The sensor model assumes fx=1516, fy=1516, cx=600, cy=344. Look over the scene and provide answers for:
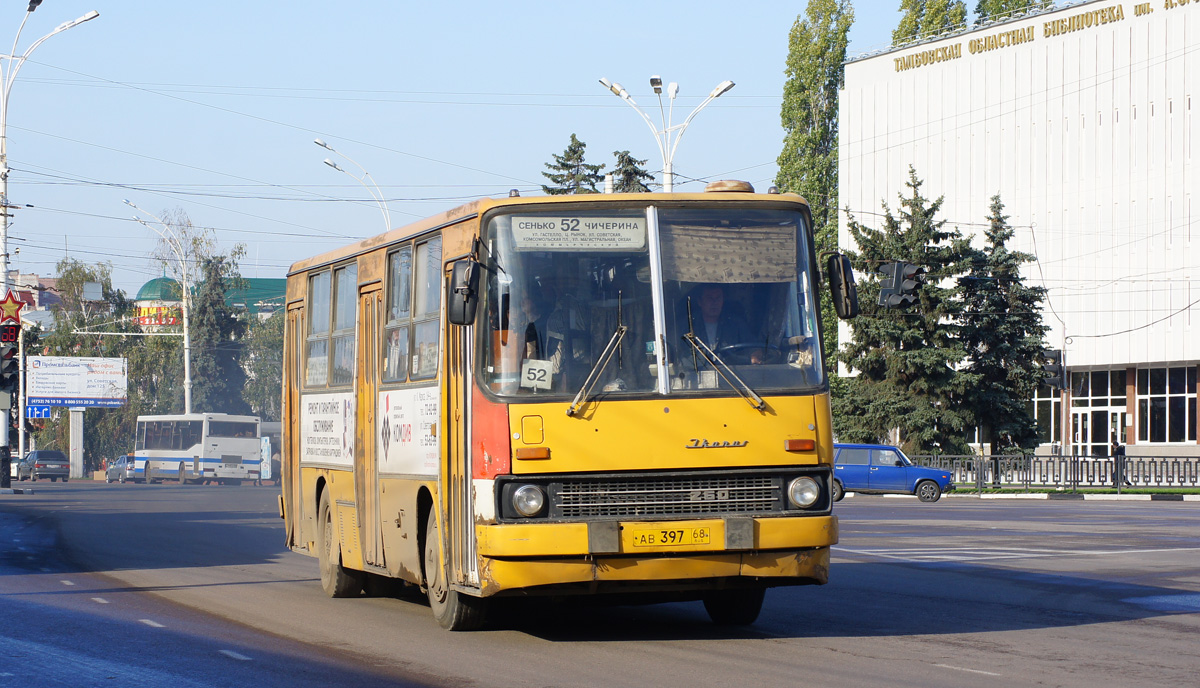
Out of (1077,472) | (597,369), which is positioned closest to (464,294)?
(597,369)

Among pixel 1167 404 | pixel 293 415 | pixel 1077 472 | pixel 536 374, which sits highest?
pixel 536 374

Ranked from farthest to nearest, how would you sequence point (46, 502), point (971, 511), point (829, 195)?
point (829, 195), point (46, 502), point (971, 511)

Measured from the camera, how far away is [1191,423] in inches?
2371

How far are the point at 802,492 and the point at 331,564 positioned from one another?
5.50 meters

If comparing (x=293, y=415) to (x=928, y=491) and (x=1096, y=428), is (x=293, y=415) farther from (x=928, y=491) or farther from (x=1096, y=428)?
(x=1096, y=428)

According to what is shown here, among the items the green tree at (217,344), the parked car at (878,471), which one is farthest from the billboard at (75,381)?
the parked car at (878,471)

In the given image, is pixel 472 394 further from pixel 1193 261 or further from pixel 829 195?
pixel 829 195

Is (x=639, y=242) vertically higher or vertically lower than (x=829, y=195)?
lower

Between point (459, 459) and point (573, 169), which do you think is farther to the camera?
point (573, 169)

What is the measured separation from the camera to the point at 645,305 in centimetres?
984

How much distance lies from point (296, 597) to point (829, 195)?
6556 cm

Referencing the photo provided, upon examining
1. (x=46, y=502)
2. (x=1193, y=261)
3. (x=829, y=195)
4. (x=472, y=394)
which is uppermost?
(x=829, y=195)

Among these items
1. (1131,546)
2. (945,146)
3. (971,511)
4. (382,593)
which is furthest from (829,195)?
(382,593)

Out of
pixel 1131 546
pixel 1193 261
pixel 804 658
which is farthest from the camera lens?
pixel 1193 261
